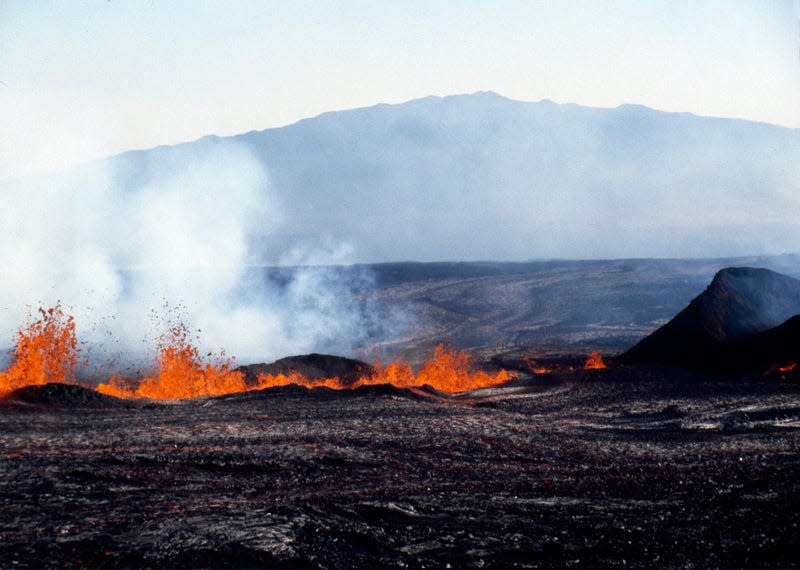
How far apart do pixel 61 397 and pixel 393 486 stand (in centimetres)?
1338

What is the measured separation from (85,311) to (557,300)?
49.0 m

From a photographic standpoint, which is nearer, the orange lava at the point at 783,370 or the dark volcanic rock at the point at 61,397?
the dark volcanic rock at the point at 61,397

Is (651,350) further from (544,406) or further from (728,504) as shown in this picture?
(728,504)

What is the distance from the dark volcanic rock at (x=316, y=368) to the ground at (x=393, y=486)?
16.0 m

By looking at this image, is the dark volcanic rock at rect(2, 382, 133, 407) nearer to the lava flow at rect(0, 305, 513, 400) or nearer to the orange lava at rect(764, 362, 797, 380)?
the lava flow at rect(0, 305, 513, 400)

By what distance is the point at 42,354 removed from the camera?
1081 inches

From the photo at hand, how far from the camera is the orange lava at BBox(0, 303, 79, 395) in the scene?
86.0ft

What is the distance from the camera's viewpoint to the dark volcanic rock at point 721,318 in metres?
34.5

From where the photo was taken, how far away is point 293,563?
7.55 meters

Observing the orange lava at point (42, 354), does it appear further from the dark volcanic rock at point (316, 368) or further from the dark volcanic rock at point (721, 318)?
the dark volcanic rock at point (721, 318)

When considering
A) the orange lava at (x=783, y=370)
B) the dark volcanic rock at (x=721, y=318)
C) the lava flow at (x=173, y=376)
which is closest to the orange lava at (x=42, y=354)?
the lava flow at (x=173, y=376)

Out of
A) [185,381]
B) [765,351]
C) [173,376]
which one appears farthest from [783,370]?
[173,376]

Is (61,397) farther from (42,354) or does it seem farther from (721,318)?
A: (721,318)

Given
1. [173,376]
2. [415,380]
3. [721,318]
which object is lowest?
[415,380]
